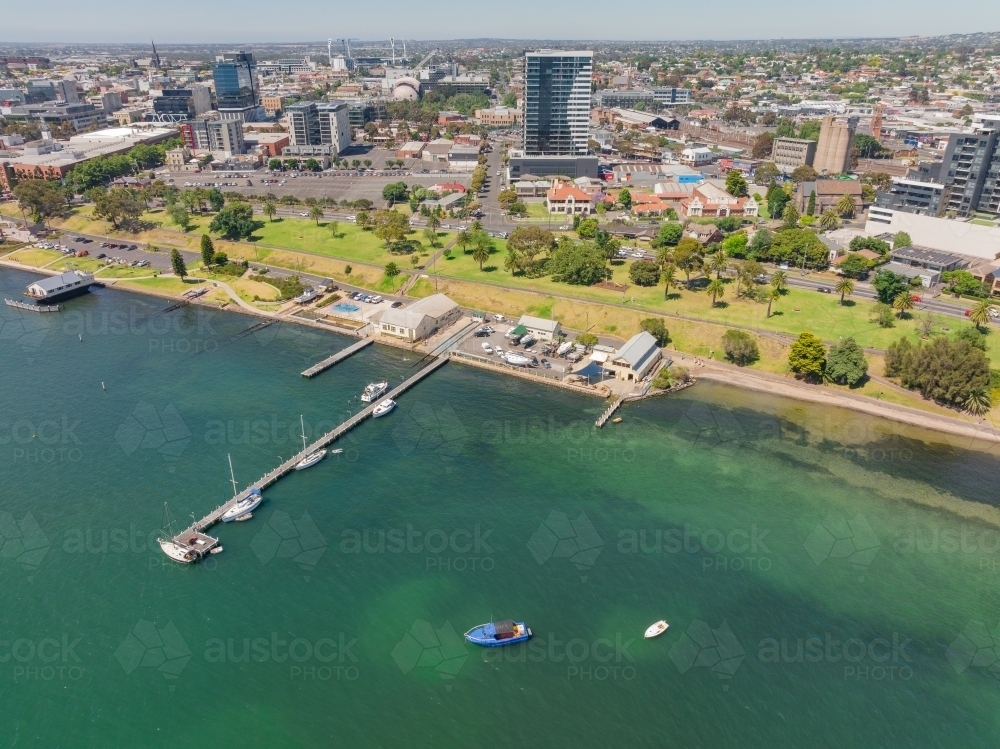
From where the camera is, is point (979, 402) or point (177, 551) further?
point (979, 402)

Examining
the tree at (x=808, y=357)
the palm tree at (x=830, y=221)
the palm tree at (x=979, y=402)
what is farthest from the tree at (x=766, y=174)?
the palm tree at (x=979, y=402)

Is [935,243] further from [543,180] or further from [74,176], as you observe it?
[74,176]

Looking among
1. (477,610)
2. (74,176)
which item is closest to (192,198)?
(74,176)

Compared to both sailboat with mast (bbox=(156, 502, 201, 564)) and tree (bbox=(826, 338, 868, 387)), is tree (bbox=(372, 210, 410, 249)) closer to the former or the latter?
tree (bbox=(826, 338, 868, 387))

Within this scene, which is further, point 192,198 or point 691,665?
point 192,198

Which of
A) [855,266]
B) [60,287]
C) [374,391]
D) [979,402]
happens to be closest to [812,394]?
[979,402]

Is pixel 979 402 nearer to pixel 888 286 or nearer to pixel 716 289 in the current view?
pixel 888 286

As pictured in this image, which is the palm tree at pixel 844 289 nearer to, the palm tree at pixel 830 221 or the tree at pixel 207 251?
the palm tree at pixel 830 221
